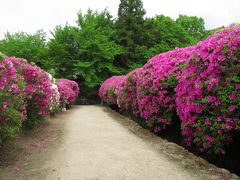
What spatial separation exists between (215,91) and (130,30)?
29392mm

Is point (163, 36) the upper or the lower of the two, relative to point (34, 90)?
upper

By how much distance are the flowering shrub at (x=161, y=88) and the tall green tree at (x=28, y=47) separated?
76.6ft

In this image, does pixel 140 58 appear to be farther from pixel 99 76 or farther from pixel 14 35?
pixel 14 35

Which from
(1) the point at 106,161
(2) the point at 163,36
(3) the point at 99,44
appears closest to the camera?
(1) the point at 106,161

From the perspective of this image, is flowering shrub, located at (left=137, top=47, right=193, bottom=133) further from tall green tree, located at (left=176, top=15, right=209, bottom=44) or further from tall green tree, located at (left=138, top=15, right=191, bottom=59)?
tall green tree, located at (left=176, top=15, right=209, bottom=44)

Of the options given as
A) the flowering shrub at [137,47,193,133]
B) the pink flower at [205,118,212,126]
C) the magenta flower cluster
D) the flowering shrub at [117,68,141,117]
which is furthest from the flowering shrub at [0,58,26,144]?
the flowering shrub at [117,68,141,117]

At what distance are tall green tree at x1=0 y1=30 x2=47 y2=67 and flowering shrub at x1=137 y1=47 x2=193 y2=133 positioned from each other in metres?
23.3

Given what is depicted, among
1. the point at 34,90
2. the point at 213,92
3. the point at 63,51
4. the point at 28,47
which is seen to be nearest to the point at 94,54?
the point at 63,51

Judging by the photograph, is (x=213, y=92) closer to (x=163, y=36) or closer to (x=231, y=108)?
(x=231, y=108)

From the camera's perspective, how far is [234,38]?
4703 mm

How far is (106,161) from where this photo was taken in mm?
5574

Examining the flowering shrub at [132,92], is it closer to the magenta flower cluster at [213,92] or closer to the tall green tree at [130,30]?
the magenta flower cluster at [213,92]

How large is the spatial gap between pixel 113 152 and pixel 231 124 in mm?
2699

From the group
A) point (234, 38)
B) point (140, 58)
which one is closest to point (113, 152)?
point (234, 38)
